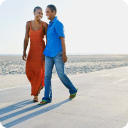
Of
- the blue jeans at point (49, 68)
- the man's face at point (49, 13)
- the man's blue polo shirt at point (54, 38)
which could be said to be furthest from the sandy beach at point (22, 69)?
the man's face at point (49, 13)

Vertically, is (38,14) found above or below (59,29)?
above

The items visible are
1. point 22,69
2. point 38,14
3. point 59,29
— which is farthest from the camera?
point 22,69

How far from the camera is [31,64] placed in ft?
Answer: 16.0

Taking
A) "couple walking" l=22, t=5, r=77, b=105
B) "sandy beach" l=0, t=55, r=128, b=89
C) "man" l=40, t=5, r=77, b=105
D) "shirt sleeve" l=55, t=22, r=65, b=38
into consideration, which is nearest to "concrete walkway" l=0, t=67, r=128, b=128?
"couple walking" l=22, t=5, r=77, b=105

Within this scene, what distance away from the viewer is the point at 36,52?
191 inches

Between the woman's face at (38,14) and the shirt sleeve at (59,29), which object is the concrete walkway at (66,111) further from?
the woman's face at (38,14)

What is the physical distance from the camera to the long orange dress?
4.79 m

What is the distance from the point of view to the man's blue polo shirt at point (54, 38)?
4.58m

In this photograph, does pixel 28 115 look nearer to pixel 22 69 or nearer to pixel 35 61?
pixel 35 61

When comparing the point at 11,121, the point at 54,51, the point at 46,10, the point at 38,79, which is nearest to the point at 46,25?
the point at 46,10

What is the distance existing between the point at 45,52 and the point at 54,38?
0.35 metres

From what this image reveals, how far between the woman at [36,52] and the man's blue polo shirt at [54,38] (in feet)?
0.70

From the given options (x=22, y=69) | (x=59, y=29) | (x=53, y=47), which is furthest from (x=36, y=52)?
(x=22, y=69)

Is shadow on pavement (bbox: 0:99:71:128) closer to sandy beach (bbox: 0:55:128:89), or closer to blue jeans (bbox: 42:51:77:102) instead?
blue jeans (bbox: 42:51:77:102)
